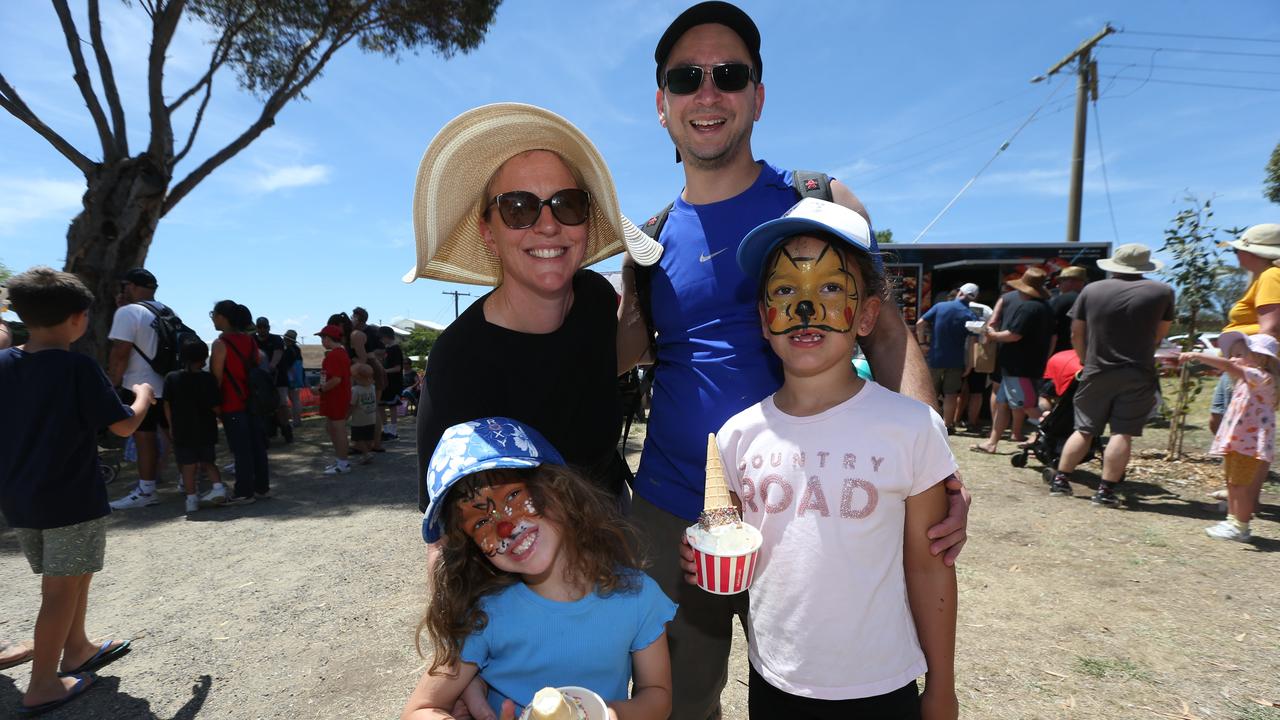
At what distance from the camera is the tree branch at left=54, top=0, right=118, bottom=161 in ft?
32.9

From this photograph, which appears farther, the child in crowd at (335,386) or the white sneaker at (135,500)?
the child in crowd at (335,386)

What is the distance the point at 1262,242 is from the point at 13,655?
9066mm

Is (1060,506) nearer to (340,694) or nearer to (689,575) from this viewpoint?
(689,575)

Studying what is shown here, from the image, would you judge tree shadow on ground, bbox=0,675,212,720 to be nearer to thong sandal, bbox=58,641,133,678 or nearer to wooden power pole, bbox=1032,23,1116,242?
thong sandal, bbox=58,641,133,678

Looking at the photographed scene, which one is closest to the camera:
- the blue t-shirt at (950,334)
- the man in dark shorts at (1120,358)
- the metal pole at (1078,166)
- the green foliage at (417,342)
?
the man in dark shorts at (1120,358)

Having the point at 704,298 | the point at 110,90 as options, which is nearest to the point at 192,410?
the point at 704,298

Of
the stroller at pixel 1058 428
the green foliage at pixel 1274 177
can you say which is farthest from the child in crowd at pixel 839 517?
the green foliage at pixel 1274 177

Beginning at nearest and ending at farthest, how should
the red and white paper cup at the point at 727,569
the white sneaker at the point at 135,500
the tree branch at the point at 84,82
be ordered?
the red and white paper cup at the point at 727,569 → the white sneaker at the point at 135,500 → the tree branch at the point at 84,82

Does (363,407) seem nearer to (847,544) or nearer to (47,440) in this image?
(47,440)

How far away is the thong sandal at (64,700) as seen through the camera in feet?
9.89

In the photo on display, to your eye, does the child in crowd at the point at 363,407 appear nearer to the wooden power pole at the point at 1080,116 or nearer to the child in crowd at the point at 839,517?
the child in crowd at the point at 839,517

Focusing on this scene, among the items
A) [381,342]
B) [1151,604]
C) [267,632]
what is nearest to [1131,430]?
[1151,604]

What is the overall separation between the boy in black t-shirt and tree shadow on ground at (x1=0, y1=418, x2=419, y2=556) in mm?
477

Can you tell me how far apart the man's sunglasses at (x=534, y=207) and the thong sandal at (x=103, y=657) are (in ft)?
11.9
